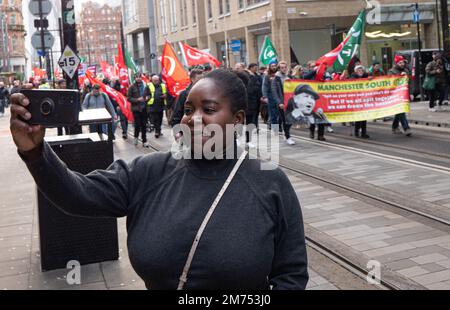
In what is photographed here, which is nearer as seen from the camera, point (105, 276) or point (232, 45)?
point (105, 276)

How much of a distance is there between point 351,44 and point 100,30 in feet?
546

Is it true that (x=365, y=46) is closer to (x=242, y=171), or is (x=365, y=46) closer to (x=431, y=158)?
(x=431, y=158)

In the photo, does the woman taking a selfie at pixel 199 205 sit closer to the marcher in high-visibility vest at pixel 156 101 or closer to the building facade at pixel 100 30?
the marcher in high-visibility vest at pixel 156 101

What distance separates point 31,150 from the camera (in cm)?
191

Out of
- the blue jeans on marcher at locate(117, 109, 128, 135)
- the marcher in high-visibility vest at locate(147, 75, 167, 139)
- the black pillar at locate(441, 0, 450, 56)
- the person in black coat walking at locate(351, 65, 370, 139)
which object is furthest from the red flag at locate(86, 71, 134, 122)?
the black pillar at locate(441, 0, 450, 56)

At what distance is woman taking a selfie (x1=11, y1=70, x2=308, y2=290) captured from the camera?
2.03 metres

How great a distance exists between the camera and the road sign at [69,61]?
45.7ft

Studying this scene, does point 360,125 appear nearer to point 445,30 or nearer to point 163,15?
point 445,30

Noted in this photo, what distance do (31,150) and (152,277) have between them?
1.80ft

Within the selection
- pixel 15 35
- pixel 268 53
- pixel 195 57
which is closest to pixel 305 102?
pixel 268 53

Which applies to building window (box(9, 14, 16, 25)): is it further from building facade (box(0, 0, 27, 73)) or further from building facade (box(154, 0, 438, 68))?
building facade (box(154, 0, 438, 68))

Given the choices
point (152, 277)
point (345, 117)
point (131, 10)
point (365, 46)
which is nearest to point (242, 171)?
point (152, 277)

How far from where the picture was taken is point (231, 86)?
2236 mm

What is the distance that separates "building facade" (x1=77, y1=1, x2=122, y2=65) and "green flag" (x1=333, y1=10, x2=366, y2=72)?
509 ft
